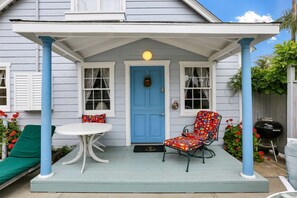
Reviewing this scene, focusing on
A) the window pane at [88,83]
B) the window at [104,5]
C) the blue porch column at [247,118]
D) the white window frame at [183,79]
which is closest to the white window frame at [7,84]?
the window pane at [88,83]

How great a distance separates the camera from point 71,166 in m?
3.46

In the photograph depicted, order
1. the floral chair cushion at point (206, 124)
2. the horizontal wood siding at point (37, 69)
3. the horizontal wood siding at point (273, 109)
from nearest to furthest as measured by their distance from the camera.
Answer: the floral chair cushion at point (206, 124), the horizontal wood siding at point (273, 109), the horizontal wood siding at point (37, 69)

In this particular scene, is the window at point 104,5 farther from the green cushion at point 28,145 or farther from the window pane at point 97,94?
the green cushion at point 28,145

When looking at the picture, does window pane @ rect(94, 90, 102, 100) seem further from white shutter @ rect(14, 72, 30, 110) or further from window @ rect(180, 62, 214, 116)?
window @ rect(180, 62, 214, 116)

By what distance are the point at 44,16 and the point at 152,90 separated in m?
3.53

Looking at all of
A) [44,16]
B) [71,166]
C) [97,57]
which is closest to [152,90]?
[97,57]

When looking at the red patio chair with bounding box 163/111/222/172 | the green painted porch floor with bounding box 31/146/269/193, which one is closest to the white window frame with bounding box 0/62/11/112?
the green painted porch floor with bounding box 31/146/269/193

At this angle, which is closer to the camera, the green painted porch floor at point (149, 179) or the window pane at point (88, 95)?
the green painted porch floor at point (149, 179)

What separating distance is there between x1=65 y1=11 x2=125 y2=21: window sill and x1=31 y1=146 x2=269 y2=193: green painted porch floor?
3.37 meters

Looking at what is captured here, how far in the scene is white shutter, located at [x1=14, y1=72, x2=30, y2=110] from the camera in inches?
183

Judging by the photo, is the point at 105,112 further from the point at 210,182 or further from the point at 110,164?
the point at 210,182

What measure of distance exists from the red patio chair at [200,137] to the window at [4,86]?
170 inches

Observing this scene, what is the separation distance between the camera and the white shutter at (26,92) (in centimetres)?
464

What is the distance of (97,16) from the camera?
14.7 ft
